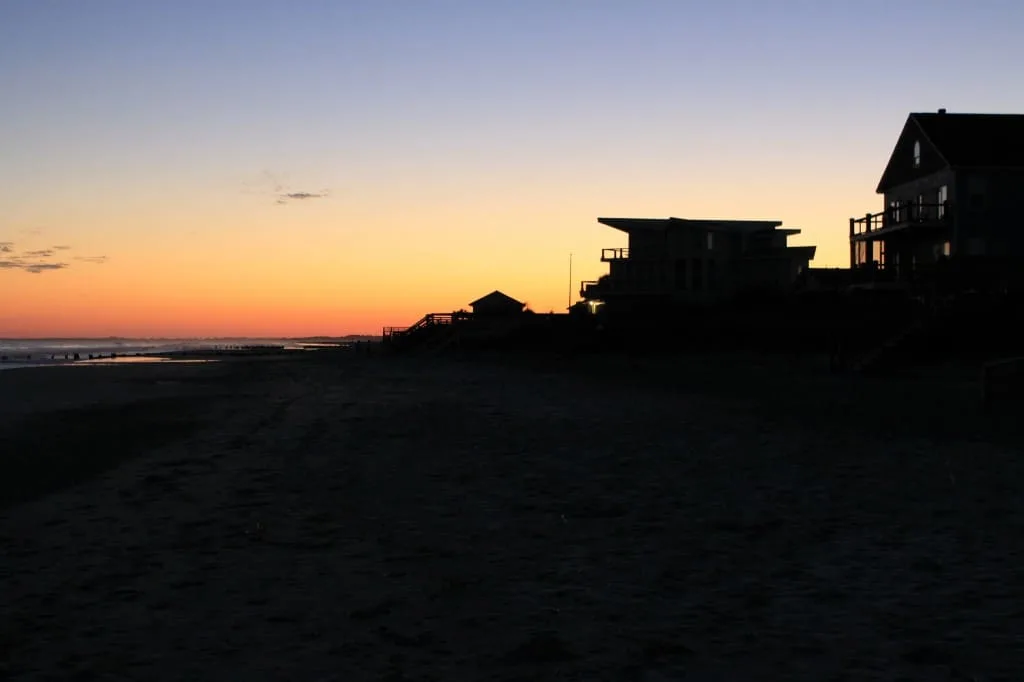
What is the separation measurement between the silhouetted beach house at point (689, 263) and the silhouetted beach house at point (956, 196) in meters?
13.2

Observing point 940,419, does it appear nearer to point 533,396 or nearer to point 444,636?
point 533,396

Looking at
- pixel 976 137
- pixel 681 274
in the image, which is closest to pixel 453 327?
pixel 681 274

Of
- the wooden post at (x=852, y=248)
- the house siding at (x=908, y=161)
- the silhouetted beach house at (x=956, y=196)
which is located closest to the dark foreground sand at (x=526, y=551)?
the silhouetted beach house at (x=956, y=196)

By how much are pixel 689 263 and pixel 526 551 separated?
5353 centimetres

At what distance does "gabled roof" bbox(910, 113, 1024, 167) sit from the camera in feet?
139

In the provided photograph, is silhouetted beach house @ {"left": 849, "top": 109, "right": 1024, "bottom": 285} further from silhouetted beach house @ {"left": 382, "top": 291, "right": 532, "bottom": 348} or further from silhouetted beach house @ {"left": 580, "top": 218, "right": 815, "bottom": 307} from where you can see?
silhouetted beach house @ {"left": 382, "top": 291, "right": 532, "bottom": 348}

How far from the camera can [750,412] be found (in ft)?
63.9

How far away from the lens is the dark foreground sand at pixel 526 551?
584 cm

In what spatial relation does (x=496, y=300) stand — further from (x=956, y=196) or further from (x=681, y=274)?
(x=956, y=196)

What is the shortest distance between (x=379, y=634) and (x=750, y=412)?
1442cm

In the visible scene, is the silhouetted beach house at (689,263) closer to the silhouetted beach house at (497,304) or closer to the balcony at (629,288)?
the balcony at (629,288)

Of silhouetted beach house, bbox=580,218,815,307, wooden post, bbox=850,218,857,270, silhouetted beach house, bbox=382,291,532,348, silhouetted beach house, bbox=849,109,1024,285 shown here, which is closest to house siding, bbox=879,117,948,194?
silhouetted beach house, bbox=849,109,1024,285

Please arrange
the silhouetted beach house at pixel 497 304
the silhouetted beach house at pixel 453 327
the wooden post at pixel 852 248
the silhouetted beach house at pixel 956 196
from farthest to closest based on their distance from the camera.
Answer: the silhouetted beach house at pixel 497 304
the silhouetted beach house at pixel 453 327
the wooden post at pixel 852 248
the silhouetted beach house at pixel 956 196

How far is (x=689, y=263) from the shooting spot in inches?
2377
